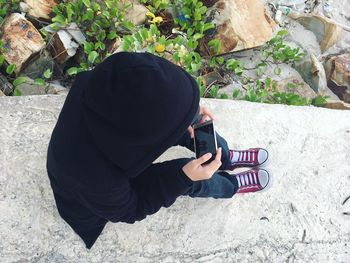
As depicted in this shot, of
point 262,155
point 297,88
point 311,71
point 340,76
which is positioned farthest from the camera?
point 340,76

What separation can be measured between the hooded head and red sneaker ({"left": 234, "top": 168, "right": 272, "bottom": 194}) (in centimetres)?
97

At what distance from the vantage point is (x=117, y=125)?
1.31 meters

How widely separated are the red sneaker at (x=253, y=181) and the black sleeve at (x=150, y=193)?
1.63 feet

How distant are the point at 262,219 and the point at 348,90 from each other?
2.18 metres

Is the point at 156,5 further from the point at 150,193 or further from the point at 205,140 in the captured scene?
the point at 150,193

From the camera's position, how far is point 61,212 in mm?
1946

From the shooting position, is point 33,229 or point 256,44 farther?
point 256,44

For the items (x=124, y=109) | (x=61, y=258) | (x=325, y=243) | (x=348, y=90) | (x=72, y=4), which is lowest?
(x=348, y=90)

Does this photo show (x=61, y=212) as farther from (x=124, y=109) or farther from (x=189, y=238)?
(x=124, y=109)

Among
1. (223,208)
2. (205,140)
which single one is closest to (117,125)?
(205,140)

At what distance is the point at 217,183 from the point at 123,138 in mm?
907

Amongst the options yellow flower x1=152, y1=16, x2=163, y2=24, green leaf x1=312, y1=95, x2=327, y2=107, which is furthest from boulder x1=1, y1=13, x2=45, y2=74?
green leaf x1=312, y1=95, x2=327, y2=107

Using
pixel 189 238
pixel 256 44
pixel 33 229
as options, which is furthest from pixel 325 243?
pixel 256 44

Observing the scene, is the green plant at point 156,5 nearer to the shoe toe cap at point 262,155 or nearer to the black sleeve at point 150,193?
the shoe toe cap at point 262,155
